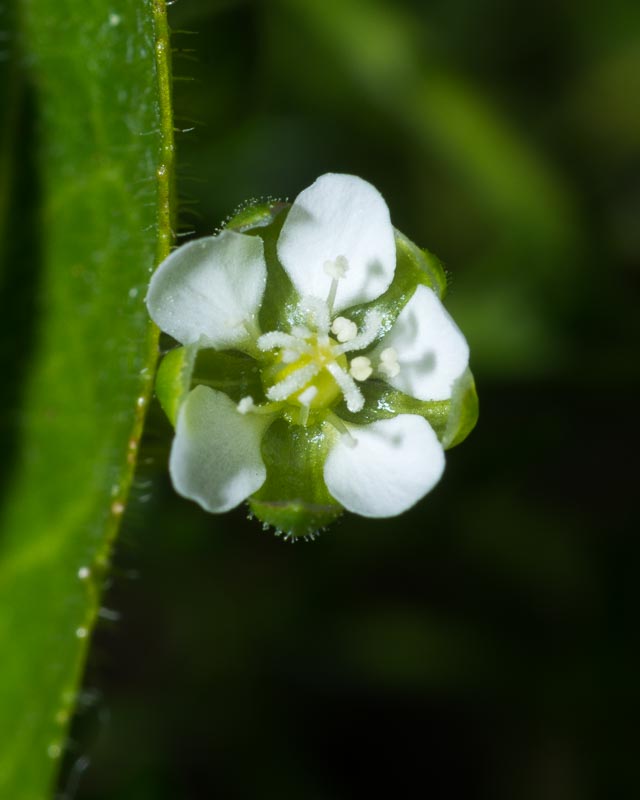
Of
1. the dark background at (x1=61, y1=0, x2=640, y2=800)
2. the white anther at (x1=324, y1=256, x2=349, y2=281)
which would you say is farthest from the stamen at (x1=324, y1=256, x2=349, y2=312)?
the dark background at (x1=61, y1=0, x2=640, y2=800)

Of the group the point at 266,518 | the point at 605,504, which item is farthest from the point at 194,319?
the point at 605,504

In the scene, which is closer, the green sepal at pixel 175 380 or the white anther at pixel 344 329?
the green sepal at pixel 175 380

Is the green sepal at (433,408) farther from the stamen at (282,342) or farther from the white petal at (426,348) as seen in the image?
the stamen at (282,342)

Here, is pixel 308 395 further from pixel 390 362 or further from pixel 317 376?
pixel 390 362

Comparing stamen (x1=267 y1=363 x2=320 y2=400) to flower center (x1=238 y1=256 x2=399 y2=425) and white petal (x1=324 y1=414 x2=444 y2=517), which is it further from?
white petal (x1=324 y1=414 x2=444 y2=517)

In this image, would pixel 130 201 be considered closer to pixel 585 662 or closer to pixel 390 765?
pixel 585 662


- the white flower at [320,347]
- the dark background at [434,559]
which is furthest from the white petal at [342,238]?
the dark background at [434,559]
